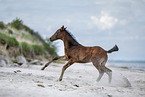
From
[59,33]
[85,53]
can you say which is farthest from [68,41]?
[85,53]

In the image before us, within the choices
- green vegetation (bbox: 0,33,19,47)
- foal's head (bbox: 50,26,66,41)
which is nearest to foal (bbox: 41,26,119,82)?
foal's head (bbox: 50,26,66,41)

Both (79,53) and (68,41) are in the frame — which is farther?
(68,41)

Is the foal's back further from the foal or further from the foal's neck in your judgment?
the foal's neck

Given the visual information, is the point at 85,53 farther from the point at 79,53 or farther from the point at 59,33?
the point at 59,33

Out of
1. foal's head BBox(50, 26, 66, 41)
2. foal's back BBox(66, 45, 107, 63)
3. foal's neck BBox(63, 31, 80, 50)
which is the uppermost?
foal's head BBox(50, 26, 66, 41)

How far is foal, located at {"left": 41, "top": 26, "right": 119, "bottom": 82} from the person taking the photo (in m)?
6.48

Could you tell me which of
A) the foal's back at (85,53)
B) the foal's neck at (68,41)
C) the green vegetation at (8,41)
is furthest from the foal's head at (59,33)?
the green vegetation at (8,41)

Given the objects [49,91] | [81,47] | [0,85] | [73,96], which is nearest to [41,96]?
[49,91]

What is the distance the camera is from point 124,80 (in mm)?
6715

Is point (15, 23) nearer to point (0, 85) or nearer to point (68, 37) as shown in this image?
point (68, 37)

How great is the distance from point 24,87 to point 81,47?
111 inches

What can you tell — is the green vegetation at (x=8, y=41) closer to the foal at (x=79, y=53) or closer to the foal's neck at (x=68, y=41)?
the foal at (x=79, y=53)

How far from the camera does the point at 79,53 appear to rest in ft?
21.4

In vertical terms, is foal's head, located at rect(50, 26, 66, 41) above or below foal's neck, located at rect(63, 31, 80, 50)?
above
